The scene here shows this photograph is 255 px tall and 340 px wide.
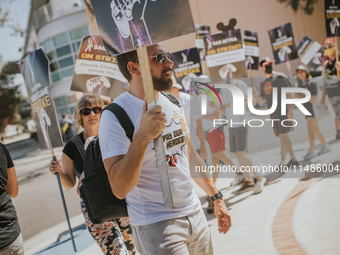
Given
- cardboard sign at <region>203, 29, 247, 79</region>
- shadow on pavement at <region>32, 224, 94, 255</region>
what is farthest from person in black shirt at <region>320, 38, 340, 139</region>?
shadow on pavement at <region>32, 224, 94, 255</region>

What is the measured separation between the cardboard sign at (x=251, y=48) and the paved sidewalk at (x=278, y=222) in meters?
3.38

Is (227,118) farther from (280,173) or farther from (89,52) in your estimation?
(89,52)

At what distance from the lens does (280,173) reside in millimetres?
5867

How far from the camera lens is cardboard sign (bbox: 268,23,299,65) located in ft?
29.2

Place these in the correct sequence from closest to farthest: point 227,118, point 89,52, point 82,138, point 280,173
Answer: point 82,138
point 89,52
point 227,118
point 280,173

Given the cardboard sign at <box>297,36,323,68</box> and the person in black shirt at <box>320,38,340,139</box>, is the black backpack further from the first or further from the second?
the cardboard sign at <box>297,36,323,68</box>

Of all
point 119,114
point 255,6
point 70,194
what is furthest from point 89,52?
point 255,6

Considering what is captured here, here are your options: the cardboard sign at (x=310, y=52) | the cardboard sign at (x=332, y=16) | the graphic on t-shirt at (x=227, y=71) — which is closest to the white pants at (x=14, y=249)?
the graphic on t-shirt at (x=227, y=71)

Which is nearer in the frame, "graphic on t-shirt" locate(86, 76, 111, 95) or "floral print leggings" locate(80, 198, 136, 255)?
"floral print leggings" locate(80, 198, 136, 255)

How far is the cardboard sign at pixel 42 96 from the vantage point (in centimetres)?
356

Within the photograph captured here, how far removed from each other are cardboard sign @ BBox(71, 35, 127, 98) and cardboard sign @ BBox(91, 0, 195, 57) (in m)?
2.63

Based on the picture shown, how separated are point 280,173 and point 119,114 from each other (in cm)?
480

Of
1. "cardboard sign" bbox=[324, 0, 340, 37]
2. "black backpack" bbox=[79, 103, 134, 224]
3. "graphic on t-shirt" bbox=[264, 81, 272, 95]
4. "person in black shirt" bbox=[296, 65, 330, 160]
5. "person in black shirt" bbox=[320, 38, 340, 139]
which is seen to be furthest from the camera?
"person in black shirt" bbox=[320, 38, 340, 139]

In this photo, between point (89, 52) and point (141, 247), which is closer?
point (141, 247)
